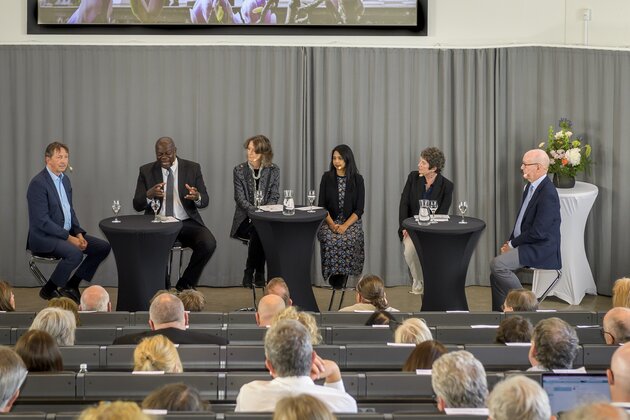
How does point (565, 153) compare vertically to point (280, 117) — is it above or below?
below

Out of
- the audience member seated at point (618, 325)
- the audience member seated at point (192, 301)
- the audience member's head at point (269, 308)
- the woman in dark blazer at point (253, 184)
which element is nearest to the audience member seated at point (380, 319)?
the audience member's head at point (269, 308)

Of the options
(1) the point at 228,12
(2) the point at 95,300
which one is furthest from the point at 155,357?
(1) the point at 228,12

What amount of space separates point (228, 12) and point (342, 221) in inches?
104

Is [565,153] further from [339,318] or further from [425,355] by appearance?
[425,355]

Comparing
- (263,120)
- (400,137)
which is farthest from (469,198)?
(263,120)

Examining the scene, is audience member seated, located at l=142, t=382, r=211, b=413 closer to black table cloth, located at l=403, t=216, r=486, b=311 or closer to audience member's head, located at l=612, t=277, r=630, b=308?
audience member's head, located at l=612, t=277, r=630, b=308

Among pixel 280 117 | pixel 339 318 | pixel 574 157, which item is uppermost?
pixel 280 117

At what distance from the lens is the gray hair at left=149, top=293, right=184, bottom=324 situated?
555 centimetres

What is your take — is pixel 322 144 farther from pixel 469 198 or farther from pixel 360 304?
pixel 360 304

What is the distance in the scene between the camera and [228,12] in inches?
413

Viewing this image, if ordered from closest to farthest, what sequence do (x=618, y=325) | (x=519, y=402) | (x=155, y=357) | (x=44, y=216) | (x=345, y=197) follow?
(x=519, y=402), (x=155, y=357), (x=618, y=325), (x=44, y=216), (x=345, y=197)

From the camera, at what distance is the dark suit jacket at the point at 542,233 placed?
8.23m

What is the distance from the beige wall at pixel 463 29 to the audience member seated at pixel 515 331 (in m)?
5.67

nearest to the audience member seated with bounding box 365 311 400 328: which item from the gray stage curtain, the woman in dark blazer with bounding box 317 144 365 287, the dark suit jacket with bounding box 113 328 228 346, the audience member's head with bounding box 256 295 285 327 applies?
the audience member's head with bounding box 256 295 285 327
